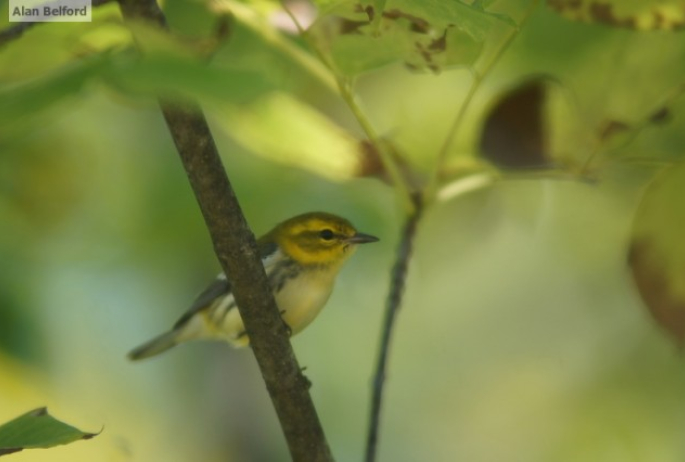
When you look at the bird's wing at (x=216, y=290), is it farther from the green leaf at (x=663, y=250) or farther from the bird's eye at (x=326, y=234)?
the green leaf at (x=663, y=250)

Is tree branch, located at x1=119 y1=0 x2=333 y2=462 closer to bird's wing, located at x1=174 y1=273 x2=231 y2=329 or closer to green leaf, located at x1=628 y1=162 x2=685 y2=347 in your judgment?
green leaf, located at x1=628 y1=162 x2=685 y2=347

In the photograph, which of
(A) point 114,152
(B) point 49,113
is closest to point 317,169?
(B) point 49,113

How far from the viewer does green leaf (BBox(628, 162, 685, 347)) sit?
1.00m

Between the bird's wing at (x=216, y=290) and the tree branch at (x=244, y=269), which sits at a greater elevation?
the tree branch at (x=244, y=269)

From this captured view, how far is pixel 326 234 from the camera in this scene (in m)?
2.13

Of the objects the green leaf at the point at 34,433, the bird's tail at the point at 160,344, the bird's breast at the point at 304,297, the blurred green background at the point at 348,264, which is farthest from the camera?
the bird's tail at the point at 160,344

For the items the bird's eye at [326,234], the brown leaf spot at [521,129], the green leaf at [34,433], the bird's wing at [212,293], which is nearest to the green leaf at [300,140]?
the brown leaf spot at [521,129]

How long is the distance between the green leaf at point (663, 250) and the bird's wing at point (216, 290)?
970mm

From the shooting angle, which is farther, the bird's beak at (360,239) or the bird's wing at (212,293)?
the bird's wing at (212,293)

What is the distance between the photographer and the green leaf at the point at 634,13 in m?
1.02

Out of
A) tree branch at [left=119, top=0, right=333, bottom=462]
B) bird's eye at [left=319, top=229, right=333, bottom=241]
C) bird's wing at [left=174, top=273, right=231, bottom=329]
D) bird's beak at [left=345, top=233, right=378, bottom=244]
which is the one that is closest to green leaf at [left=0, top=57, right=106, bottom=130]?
tree branch at [left=119, top=0, right=333, bottom=462]

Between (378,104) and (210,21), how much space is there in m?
0.70

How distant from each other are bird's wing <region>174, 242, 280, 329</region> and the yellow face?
40mm

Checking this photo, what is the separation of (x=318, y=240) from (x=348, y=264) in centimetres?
8
